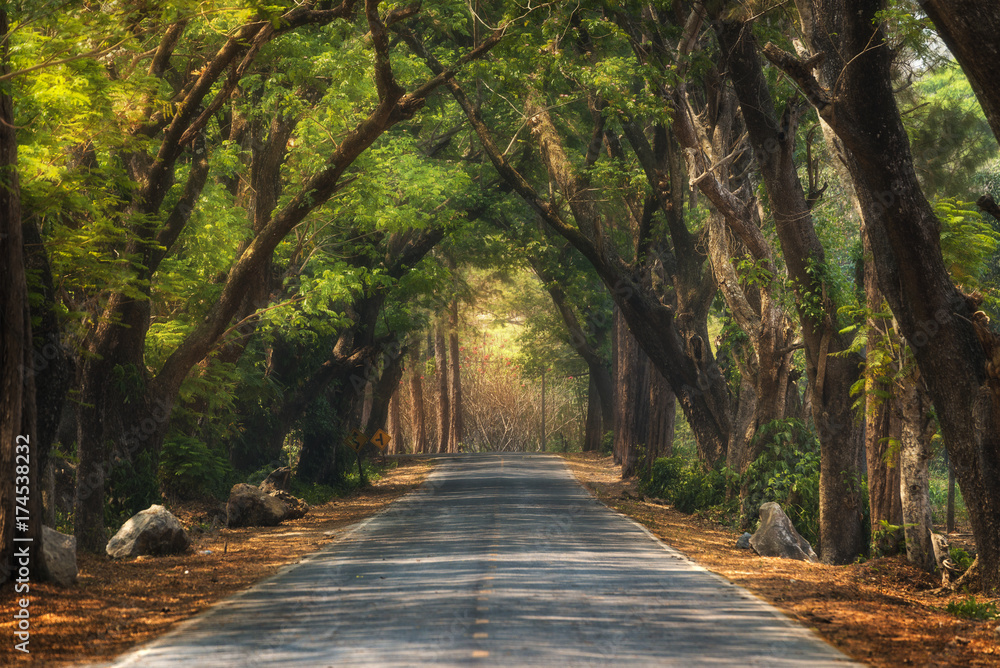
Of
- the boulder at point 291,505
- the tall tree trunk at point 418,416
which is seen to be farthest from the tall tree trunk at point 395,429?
the boulder at point 291,505

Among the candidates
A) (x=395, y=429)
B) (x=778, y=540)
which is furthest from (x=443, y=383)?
(x=778, y=540)

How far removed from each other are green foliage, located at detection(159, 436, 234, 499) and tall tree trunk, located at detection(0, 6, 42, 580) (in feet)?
29.2

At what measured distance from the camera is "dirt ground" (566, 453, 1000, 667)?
24.8 feet

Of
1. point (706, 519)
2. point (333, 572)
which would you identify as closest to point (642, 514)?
point (706, 519)

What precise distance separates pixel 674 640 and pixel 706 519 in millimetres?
12243

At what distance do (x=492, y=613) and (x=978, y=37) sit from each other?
20.7 feet

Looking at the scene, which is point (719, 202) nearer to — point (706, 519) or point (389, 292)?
point (706, 519)

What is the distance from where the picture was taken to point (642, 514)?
1969cm

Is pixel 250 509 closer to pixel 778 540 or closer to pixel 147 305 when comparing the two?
pixel 147 305

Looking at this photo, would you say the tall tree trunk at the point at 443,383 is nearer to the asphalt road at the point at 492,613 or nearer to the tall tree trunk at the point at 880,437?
the asphalt road at the point at 492,613

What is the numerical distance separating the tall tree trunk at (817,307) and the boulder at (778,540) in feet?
1.10

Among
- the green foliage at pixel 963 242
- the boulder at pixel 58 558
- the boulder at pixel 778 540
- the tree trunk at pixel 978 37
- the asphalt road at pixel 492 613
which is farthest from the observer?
the boulder at pixel 778 540

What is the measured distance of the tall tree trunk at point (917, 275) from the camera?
31.9ft

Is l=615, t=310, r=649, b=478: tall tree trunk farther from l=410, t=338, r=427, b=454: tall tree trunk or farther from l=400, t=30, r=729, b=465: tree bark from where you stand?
l=410, t=338, r=427, b=454: tall tree trunk
